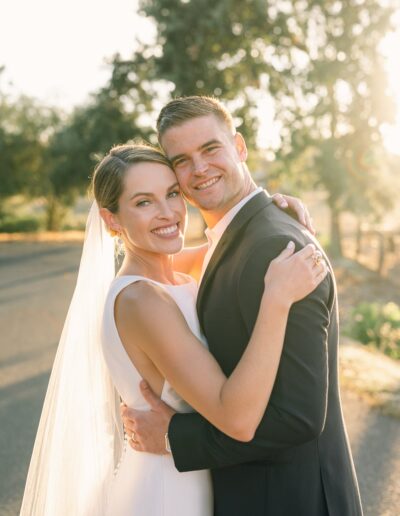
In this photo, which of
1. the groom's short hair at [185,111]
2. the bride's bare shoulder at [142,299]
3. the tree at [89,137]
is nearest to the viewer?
the bride's bare shoulder at [142,299]

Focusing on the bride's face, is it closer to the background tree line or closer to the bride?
the bride

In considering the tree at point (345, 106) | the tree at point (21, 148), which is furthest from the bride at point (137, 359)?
the tree at point (21, 148)

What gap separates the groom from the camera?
2.14 m

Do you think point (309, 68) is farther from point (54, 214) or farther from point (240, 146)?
point (240, 146)

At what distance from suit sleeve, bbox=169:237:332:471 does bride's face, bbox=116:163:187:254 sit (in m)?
0.68

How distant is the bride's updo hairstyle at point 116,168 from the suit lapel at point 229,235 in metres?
0.52

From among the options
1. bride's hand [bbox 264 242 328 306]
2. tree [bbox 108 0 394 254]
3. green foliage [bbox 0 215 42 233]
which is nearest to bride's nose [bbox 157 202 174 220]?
bride's hand [bbox 264 242 328 306]

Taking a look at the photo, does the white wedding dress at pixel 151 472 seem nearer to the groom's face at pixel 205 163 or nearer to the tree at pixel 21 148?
the groom's face at pixel 205 163

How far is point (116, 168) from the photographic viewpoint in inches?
110

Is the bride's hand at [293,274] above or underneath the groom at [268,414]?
above

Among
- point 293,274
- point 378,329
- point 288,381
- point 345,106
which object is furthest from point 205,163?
point 345,106

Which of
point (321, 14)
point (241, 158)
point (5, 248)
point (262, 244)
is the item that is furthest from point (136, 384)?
point (321, 14)

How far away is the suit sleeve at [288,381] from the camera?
6.95ft

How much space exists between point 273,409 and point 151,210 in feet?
3.55
